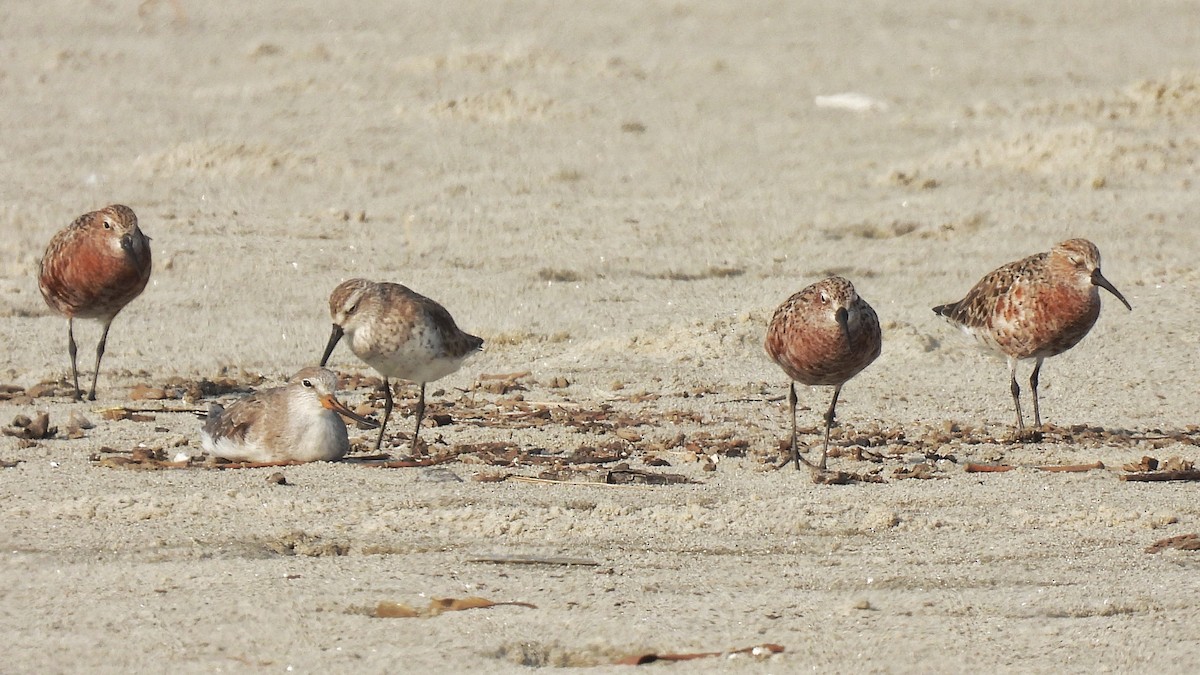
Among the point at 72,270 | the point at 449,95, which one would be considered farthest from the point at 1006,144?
the point at 72,270

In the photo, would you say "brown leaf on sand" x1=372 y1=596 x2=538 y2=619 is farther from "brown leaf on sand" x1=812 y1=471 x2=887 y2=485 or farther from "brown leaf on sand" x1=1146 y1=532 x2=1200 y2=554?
"brown leaf on sand" x1=1146 y1=532 x2=1200 y2=554

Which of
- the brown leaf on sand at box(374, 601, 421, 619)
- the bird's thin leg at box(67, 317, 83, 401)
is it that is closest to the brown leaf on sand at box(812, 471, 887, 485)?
the brown leaf on sand at box(374, 601, 421, 619)

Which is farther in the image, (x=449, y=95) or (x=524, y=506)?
(x=449, y=95)

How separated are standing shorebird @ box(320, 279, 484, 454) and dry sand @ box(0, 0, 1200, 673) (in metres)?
0.32

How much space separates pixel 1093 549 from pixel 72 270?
5.86m

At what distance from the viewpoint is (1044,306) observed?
9.60 metres

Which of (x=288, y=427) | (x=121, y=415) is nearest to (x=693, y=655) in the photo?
(x=288, y=427)

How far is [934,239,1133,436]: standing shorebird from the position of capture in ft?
31.4

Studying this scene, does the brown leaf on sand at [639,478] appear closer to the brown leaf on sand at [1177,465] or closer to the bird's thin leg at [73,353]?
the brown leaf on sand at [1177,465]

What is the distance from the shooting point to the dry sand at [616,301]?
5.81 m

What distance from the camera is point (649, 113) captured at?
52.3 feet

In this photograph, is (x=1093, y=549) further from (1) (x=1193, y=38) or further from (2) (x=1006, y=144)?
(1) (x=1193, y=38)

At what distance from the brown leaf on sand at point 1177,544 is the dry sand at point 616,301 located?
3.3 inches

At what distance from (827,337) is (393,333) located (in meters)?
2.03
